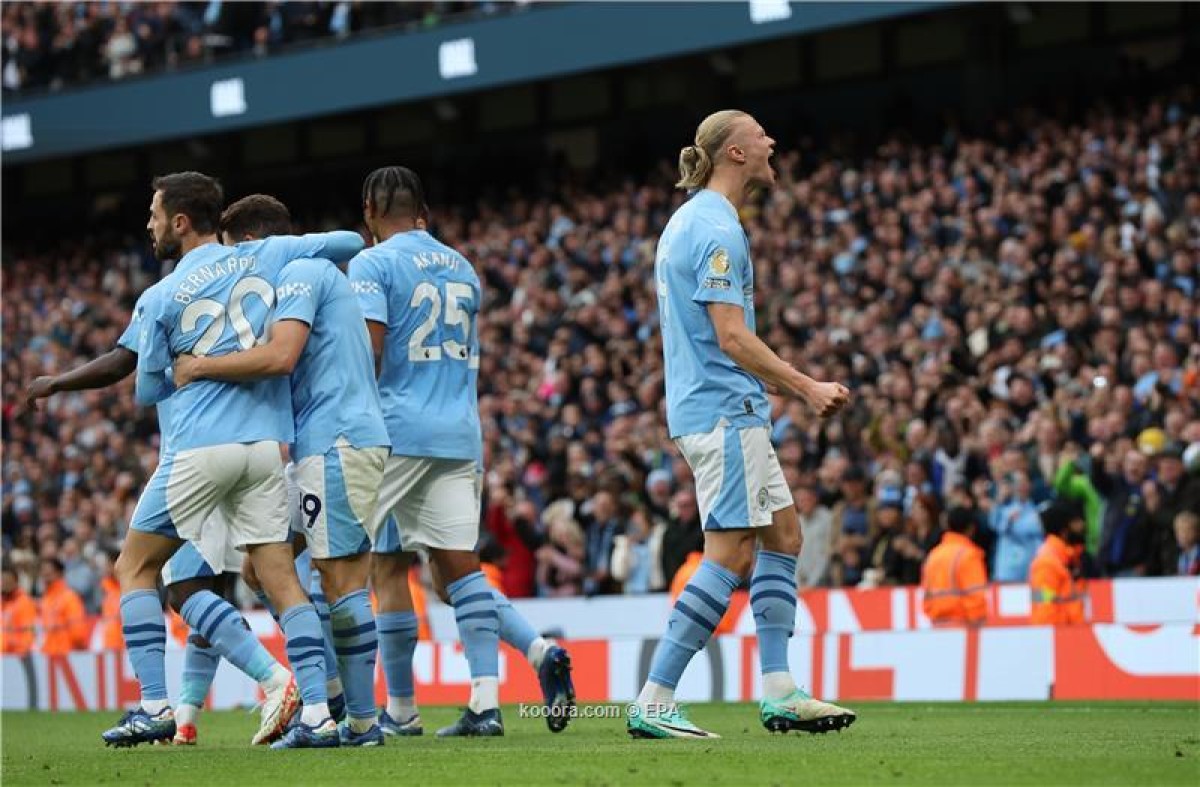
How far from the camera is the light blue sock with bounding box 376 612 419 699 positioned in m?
9.51

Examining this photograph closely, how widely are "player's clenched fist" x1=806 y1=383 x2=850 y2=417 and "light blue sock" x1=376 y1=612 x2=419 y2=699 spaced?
101 inches

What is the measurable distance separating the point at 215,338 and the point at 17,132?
2651cm

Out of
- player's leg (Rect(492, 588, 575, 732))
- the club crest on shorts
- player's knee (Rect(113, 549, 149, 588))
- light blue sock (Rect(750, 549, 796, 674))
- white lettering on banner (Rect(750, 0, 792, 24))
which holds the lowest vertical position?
player's leg (Rect(492, 588, 575, 732))

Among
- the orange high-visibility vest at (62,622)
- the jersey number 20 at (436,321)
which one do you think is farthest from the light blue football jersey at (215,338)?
the orange high-visibility vest at (62,622)

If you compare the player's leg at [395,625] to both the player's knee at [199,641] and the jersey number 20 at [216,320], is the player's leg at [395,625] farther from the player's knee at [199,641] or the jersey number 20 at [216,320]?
the jersey number 20 at [216,320]

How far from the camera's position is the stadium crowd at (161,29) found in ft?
96.4

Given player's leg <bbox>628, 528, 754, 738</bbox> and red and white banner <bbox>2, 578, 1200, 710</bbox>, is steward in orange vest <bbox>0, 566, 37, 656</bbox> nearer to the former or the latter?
red and white banner <bbox>2, 578, 1200, 710</bbox>

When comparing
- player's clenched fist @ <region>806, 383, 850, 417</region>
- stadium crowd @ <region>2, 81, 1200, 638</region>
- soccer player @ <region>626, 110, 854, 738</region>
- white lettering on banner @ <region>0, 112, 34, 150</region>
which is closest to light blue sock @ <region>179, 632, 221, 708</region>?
soccer player @ <region>626, 110, 854, 738</region>

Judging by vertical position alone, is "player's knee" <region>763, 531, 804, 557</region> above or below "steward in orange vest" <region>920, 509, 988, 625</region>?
above

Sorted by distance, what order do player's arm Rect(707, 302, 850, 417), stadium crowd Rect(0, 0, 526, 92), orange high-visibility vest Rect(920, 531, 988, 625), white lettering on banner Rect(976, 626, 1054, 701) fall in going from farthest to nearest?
stadium crowd Rect(0, 0, 526, 92) < orange high-visibility vest Rect(920, 531, 988, 625) < white lettering on banner Rect(976, 626, 1054, 701) < player's arm Rect(707, 302, 850, 417)

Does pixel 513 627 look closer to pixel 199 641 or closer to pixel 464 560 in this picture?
pixel 464 560

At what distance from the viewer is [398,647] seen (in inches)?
376

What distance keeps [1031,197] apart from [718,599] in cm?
1287

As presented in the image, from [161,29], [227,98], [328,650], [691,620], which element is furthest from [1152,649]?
[161,29]
